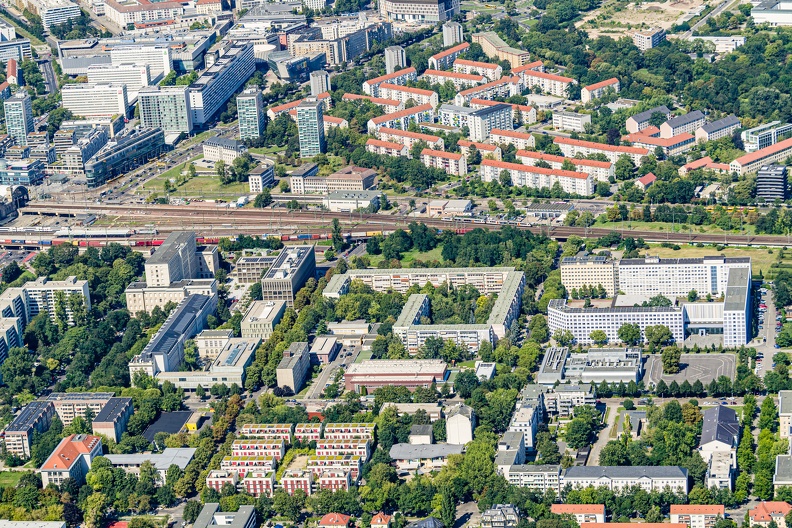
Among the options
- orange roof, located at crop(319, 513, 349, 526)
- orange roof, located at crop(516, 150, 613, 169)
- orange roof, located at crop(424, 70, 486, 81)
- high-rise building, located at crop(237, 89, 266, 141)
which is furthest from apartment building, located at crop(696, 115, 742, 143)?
orange roof, located at crop(319, 513, 349, 526)

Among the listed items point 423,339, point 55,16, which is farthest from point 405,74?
point 423,339

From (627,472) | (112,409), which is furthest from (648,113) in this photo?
(627,472)

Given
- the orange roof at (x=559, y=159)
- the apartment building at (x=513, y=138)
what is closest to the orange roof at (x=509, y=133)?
the apartment building at (x=513, y=138)

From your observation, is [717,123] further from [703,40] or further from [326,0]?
[326,0]

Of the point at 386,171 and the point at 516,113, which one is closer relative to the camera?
the point at 386,171

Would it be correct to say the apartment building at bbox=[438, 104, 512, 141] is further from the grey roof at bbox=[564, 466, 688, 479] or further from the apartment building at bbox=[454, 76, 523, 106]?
the grey roof at bbox=[564, 466, 688, 479]

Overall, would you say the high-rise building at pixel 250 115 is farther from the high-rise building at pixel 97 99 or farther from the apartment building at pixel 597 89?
the apartment building at pixel 597 89
